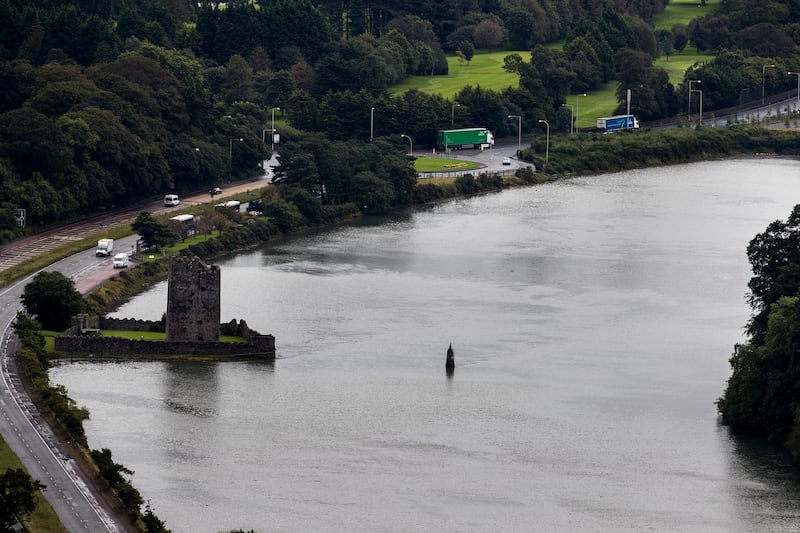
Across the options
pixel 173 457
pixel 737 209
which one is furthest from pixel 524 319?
pixel 737 209

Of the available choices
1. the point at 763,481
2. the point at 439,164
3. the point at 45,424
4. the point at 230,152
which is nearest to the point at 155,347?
the point at 45,424

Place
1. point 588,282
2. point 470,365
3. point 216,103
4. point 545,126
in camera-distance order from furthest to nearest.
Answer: point 545,126, point 216,103, point 588,282, point 470,365

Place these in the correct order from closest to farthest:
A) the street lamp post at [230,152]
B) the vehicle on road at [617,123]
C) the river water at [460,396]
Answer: the river water at [460,396] → the street lamp post at [230,152] → the vehicle on road at [617,123]

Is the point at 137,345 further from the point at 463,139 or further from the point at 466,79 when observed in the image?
the point at 466,79

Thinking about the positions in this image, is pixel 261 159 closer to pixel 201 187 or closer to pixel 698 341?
pixel 201 187

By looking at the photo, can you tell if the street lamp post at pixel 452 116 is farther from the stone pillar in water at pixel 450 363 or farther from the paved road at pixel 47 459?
the paved road at pixel 47 459

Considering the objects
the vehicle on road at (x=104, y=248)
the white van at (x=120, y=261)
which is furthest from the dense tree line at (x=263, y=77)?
the white van at (x=120, y=261)
